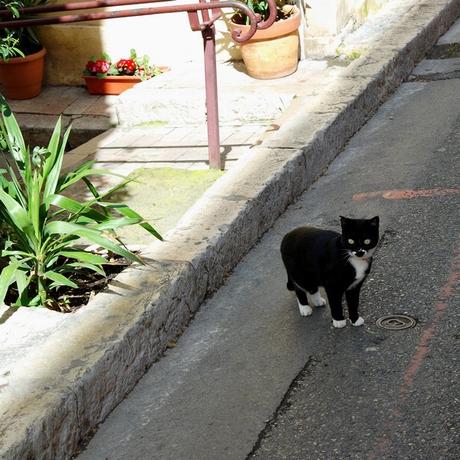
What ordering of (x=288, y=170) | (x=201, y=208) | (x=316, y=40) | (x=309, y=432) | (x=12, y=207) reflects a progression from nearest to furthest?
(x=309, y=432) < (x=12, y=207) < (x=201, y=208) < (x=288, y=170) < (x=316, y=40)

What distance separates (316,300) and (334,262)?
47 centimetres

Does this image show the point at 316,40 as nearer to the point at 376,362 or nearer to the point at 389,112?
the point at 389,112

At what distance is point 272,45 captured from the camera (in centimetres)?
859

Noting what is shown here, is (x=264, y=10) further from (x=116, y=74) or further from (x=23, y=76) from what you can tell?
(x=23, y=76)

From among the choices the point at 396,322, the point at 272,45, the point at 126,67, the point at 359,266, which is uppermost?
the point at 359,266

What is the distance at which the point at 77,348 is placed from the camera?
4102 millimetres

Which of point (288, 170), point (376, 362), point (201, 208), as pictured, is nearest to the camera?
point (376, 362)

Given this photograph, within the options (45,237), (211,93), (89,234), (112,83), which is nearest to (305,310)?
(89,234)

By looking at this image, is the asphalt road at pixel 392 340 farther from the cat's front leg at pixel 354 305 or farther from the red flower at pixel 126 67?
the red flower at pixel 126 67

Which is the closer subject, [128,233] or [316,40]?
[128,233]

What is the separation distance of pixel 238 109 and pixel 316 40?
4.62 ft

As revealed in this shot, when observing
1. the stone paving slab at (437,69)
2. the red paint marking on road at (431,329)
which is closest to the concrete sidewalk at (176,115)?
the stone paving slab at (437,69)

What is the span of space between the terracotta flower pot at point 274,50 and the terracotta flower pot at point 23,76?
2.14 metres

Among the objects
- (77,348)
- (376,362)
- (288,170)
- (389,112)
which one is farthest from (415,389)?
(389,112)
